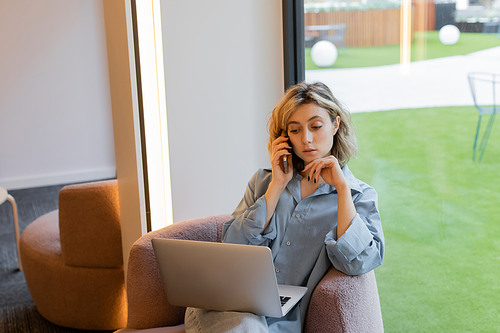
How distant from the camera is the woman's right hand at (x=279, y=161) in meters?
1.60

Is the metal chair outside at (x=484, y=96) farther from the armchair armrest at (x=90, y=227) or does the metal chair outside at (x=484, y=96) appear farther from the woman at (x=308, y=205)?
the armchair armrest at (x=90, y=227)

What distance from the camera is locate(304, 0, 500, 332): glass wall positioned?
5.13 feet

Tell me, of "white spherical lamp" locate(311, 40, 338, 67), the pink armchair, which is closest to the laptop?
the pink armchair

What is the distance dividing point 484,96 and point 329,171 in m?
0.56

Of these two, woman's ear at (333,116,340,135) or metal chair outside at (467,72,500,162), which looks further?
woman's ear at (333,116,340,135)

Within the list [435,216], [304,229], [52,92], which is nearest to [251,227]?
[304,229]

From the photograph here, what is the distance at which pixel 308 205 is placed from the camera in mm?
1605

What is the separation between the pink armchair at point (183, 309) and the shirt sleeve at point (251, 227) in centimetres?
22

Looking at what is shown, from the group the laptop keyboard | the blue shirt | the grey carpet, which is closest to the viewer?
the laptop keyboard

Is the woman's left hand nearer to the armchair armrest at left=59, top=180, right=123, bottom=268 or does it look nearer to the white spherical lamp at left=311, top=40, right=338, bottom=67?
the white spherical lamp at left=311, top=40, right=338, bottom=67

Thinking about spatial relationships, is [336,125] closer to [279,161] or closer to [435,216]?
[279,161]

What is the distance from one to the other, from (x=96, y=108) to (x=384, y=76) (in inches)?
166

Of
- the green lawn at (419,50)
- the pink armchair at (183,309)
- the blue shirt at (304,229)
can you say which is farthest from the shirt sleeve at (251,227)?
the green lawn at (419,50)

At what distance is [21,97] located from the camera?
16.6 feet
